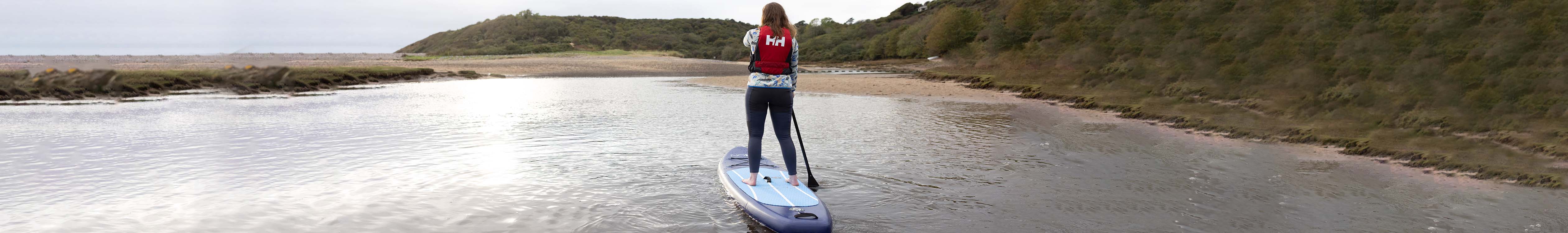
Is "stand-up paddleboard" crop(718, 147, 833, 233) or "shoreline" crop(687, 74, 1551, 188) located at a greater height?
"stand-up paddleboard" crop(718, 147, 833, 233)

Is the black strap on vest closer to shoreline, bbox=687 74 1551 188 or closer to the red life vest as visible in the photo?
the red life vest

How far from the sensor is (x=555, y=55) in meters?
104

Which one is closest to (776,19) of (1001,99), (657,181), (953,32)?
(657,181)

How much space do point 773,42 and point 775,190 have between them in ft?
3.73

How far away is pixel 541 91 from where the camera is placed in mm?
26859

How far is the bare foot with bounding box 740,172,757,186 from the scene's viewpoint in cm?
661

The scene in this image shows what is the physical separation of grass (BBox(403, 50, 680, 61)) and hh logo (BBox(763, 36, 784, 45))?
7449 cm

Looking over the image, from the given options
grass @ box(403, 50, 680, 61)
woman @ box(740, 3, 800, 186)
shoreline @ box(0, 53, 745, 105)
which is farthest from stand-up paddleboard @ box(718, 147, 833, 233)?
grass @ box(403, 50, 680, 61)

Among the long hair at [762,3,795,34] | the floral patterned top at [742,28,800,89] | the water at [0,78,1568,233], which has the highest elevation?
the long hair at [762,3,795,34]

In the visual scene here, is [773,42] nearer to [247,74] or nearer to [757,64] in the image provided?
[757,64]

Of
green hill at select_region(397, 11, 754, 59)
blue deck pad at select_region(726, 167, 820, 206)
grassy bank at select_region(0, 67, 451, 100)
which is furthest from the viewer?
green hill at select_region(397, 11, 754, 59)

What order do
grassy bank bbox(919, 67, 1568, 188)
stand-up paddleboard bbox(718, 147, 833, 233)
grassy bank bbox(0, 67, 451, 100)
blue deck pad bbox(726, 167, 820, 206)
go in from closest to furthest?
stand-up paddleboard bbox(718, 147, 833, 233) → blue deck pad bbox(726, 167, 820, 206) → grassy bank bbox(919, 67, 1568, 188) → grassy bank bbox(0, 67, 451, 100)

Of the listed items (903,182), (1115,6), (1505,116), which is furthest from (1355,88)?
(1115,6)

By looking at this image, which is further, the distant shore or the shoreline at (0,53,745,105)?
the distant shore
